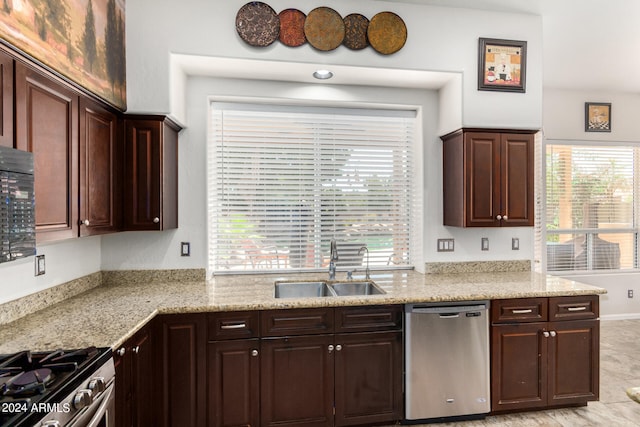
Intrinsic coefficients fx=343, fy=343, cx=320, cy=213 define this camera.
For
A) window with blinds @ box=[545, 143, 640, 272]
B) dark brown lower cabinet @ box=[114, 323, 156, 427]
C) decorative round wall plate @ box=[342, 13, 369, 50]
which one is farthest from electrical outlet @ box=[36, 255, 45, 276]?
window with blinds @ box=[545, 143, 640, 272]

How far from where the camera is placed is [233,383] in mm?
2178

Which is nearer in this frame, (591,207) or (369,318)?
(369,318)

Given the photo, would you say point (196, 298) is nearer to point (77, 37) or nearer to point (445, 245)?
point (77, 37)

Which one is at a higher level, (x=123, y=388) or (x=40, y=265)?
(x=40, y=265)

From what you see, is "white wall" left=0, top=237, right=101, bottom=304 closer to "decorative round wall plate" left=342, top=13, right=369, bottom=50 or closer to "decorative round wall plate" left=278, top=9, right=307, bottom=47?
"decorative round wall plate" left=278, top=9, right=307, bottom=47

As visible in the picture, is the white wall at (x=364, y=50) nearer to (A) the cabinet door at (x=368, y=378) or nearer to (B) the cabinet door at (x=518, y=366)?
(B) the cabinet door at (x=518, y=366)

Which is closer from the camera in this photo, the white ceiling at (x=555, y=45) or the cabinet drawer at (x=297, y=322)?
the cabinet drawer at (x=297, y=322)

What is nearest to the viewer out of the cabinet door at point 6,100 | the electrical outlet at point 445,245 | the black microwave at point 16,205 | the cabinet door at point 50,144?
the black microwave at point 16,205

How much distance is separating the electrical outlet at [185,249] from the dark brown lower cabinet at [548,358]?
7.76ft

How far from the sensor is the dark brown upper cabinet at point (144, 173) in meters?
2.39

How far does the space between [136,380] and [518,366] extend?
8.14 feet

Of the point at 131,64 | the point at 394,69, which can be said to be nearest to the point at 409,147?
the point at 394,69

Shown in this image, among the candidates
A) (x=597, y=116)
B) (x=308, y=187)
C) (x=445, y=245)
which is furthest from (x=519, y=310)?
(x=597, y=116)

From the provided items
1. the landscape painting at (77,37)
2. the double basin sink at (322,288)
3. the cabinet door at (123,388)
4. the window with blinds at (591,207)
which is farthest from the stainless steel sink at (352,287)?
the window with blinds at (591,207)
